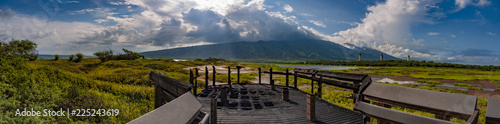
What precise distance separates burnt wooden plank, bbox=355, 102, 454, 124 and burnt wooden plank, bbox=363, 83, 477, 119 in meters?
0.79

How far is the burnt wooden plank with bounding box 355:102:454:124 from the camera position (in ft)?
6.81

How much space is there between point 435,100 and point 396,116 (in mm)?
1010

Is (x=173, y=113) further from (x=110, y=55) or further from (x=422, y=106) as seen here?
(x=110, y=55)

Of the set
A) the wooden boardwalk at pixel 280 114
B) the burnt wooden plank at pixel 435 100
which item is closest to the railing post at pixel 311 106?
the wooden boardwalk at pixel 280 114

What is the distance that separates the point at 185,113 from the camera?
2000 millimetres

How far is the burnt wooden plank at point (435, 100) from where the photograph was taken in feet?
8.55

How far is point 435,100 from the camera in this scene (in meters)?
2.83

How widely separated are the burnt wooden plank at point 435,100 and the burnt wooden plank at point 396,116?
0.79 meters

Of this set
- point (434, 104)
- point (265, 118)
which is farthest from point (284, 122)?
point (434, 104)

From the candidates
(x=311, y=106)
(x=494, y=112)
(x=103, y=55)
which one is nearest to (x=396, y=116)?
(x=494, y=112)

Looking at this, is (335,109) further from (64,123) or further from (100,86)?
(100,86)

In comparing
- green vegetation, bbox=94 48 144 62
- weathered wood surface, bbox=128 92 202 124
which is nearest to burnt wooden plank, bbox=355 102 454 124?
weathered wood surface, bbox=128 92 202 124

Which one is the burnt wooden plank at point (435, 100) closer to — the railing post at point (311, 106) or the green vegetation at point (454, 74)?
the railing post at point (311, 106)

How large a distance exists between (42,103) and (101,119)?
6.25 feet
